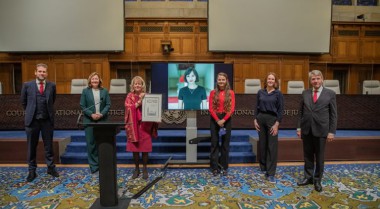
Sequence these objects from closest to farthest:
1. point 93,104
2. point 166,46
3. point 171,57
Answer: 1. point 93,104
2. point 166,46
3. point 171,57

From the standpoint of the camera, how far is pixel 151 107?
3.25 metres

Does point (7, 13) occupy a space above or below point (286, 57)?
above

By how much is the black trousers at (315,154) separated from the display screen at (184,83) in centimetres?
149

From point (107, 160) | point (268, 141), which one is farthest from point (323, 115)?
point (107, 160)

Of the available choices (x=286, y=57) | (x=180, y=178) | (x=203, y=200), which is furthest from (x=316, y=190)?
(x=286, y=57)

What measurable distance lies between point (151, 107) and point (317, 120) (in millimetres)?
1991

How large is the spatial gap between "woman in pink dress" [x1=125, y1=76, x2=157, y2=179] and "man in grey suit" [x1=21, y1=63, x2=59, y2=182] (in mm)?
1041

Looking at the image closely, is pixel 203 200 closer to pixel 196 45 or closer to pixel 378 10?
pixel 196 45

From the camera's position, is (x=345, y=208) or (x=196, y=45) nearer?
(x=345, y=208)

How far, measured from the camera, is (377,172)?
3754mm

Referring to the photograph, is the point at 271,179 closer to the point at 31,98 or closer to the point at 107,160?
the point at 107,160

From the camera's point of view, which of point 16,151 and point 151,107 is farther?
point 16,151

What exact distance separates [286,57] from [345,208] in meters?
6.55

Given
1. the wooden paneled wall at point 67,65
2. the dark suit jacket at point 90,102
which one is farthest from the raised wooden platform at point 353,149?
the wooden paneled wall at point 67,65
